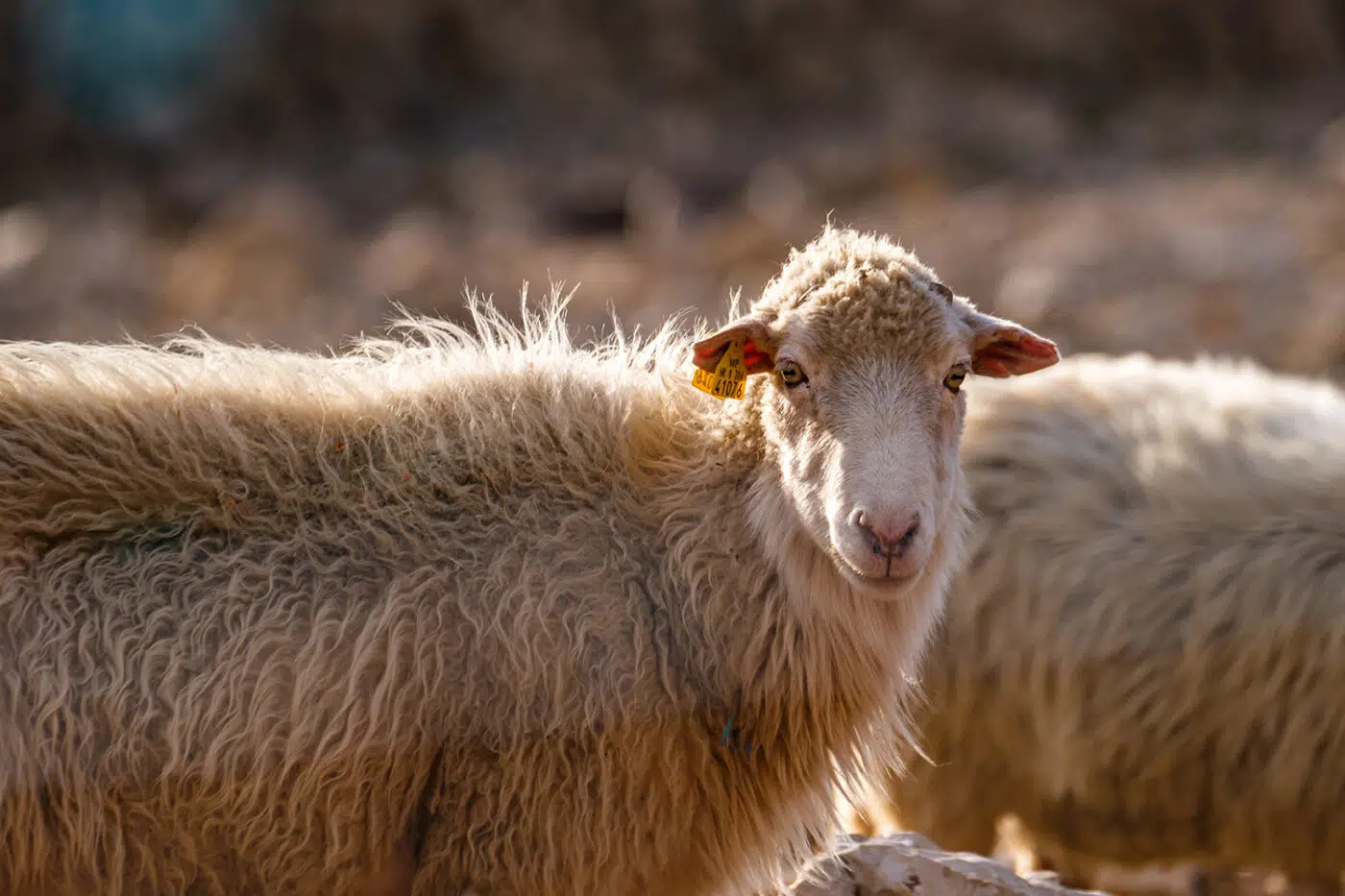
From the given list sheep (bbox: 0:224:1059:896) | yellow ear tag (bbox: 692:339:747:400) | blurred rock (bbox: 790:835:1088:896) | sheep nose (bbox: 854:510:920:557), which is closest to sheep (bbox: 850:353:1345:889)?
blurred rock (bbox: 790:835:1088:896)

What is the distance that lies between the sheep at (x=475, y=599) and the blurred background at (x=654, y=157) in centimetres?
772

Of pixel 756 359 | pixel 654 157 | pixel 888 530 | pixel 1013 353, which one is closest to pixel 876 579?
pixel 888 530

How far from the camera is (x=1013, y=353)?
13.4ft

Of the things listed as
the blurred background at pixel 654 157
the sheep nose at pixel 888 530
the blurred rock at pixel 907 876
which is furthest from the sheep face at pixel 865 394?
the blurred background at pixel 654 157

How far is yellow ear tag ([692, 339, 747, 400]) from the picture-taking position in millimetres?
3844

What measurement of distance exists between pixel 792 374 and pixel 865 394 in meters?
0.19

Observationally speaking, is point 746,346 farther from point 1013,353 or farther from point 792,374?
point 1013,353

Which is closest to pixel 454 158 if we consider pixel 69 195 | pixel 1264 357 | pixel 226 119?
pixel 226 119

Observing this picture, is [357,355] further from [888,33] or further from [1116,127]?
[888,33]

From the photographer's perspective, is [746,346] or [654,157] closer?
[746,346]

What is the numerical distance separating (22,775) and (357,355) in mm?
1441

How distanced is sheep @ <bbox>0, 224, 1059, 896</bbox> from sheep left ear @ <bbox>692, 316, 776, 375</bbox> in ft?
0.04

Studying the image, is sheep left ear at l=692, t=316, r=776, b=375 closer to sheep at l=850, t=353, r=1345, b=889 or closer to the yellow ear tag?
the yellow ear tag

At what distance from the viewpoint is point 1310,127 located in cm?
1705
